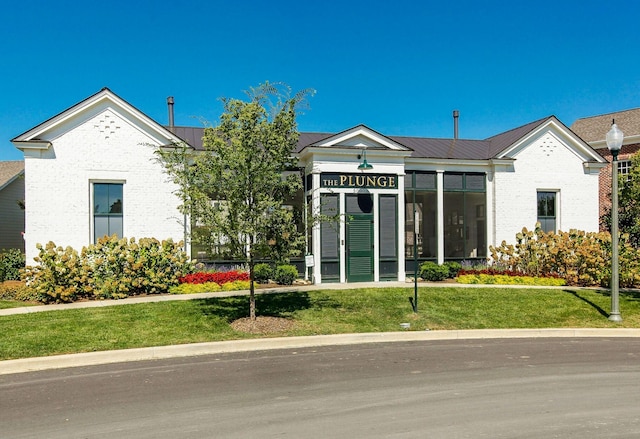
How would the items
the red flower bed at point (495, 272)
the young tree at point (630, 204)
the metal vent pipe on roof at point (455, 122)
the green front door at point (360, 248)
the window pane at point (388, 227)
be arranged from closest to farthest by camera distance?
1. the green front door at point (360, 248)
2. the window pane at point (388, 227)
3. the red flower bed at point (495, 272)
4. the young tree at point (630, 204)
5. the metal vent pipe on roof at point (455, 122)

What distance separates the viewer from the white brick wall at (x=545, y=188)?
19.6 meters

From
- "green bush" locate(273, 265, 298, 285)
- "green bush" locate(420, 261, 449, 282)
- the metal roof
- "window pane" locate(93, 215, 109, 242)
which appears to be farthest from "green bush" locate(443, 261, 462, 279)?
the metal roof

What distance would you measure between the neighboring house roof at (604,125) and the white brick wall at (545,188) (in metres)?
7.82

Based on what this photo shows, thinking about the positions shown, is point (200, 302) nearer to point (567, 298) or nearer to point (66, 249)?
point (66, 249)

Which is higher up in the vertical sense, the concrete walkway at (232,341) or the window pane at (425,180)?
the window pane at (425,180)

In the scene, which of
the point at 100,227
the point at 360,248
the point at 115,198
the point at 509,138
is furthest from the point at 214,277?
the point at 509,138

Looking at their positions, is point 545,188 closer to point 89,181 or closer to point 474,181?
point 474,181

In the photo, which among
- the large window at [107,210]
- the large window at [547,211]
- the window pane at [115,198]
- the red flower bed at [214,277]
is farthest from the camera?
the large window at [547,211]

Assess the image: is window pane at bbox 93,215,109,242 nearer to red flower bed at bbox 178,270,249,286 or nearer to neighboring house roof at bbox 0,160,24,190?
red flower bed at bbox 178,270,249,286

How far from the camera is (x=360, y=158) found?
56.1ft

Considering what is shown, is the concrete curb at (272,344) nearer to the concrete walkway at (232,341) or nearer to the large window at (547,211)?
the concrete walkway at (232,341)

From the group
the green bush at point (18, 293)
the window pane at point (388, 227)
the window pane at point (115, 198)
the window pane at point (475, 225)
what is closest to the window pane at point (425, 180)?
the window pane at point (475, 225)

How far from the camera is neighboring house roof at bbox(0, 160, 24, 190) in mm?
24755

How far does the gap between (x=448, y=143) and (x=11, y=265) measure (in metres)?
17.6
